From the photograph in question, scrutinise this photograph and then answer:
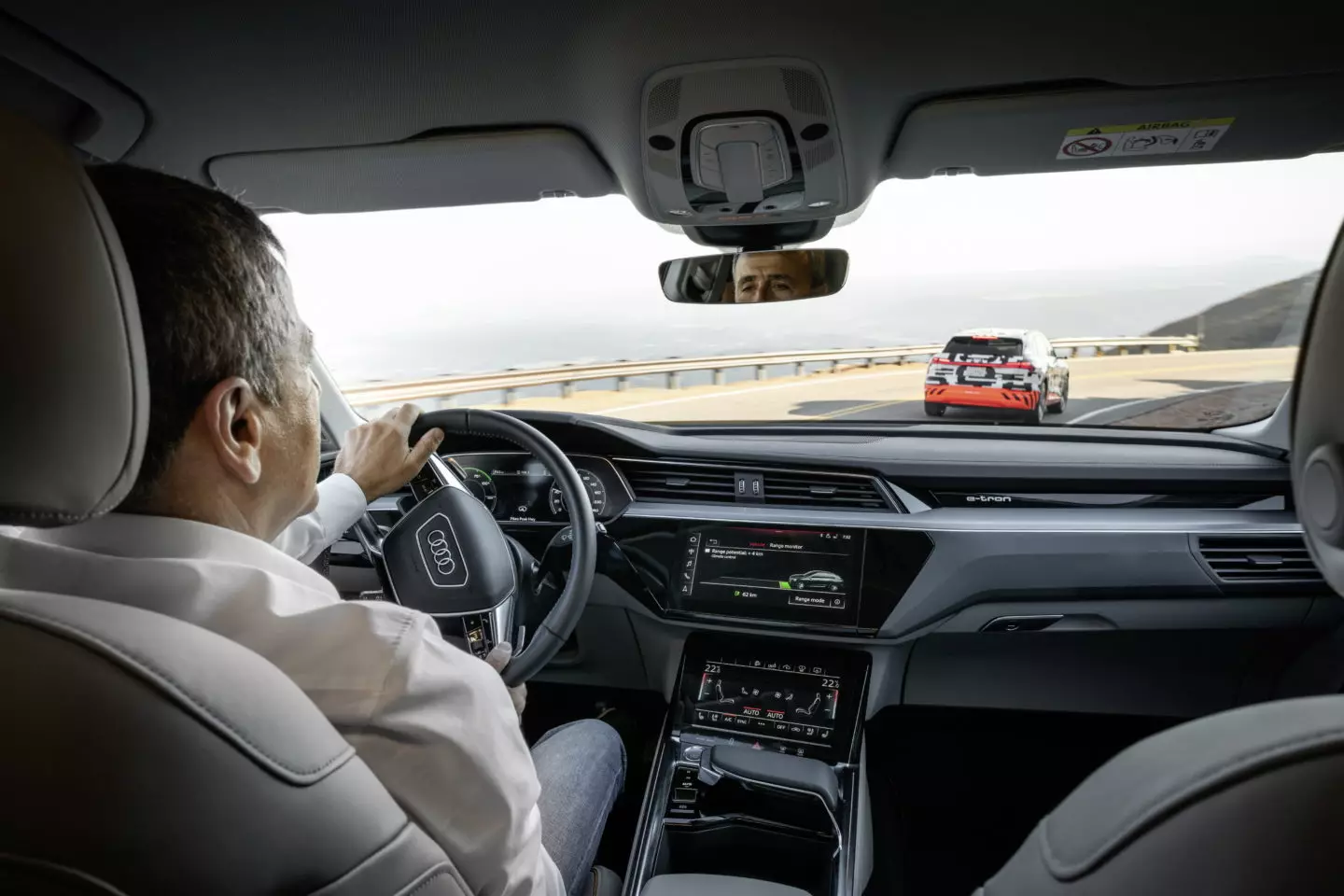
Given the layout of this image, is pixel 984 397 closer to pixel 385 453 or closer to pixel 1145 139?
pixel 1145 139

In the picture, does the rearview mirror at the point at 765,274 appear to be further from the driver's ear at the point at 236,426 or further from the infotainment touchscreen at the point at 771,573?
the driver's ear at the point at 236,426

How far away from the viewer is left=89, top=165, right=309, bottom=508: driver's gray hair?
1136 mm

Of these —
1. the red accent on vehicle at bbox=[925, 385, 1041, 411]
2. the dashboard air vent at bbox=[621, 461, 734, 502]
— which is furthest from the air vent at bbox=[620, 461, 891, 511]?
the red accent on vehicle at bbox=[925, 385, 1041, 411]

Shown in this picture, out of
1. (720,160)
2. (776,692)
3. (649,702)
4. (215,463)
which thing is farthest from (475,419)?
(649,702)

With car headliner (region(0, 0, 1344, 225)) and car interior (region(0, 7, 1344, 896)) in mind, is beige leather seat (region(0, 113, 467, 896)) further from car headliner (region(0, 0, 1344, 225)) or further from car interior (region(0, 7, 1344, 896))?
car headliner (region(0, 0, 1344, 225))

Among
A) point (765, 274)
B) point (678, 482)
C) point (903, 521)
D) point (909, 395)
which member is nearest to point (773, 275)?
point (765, 274)

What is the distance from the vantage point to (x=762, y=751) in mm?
2941

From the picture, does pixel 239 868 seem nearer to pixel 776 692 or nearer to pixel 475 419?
pixel 475 419

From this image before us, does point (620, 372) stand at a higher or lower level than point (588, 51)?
lower

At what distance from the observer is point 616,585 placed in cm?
331

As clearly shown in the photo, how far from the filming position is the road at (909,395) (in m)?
3.46

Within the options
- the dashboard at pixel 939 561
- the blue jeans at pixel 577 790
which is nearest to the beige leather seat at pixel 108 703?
the blue jeans at pixel 577 790

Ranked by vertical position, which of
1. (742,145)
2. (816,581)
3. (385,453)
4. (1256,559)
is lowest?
(816,581)

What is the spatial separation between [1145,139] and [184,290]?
2480mm
